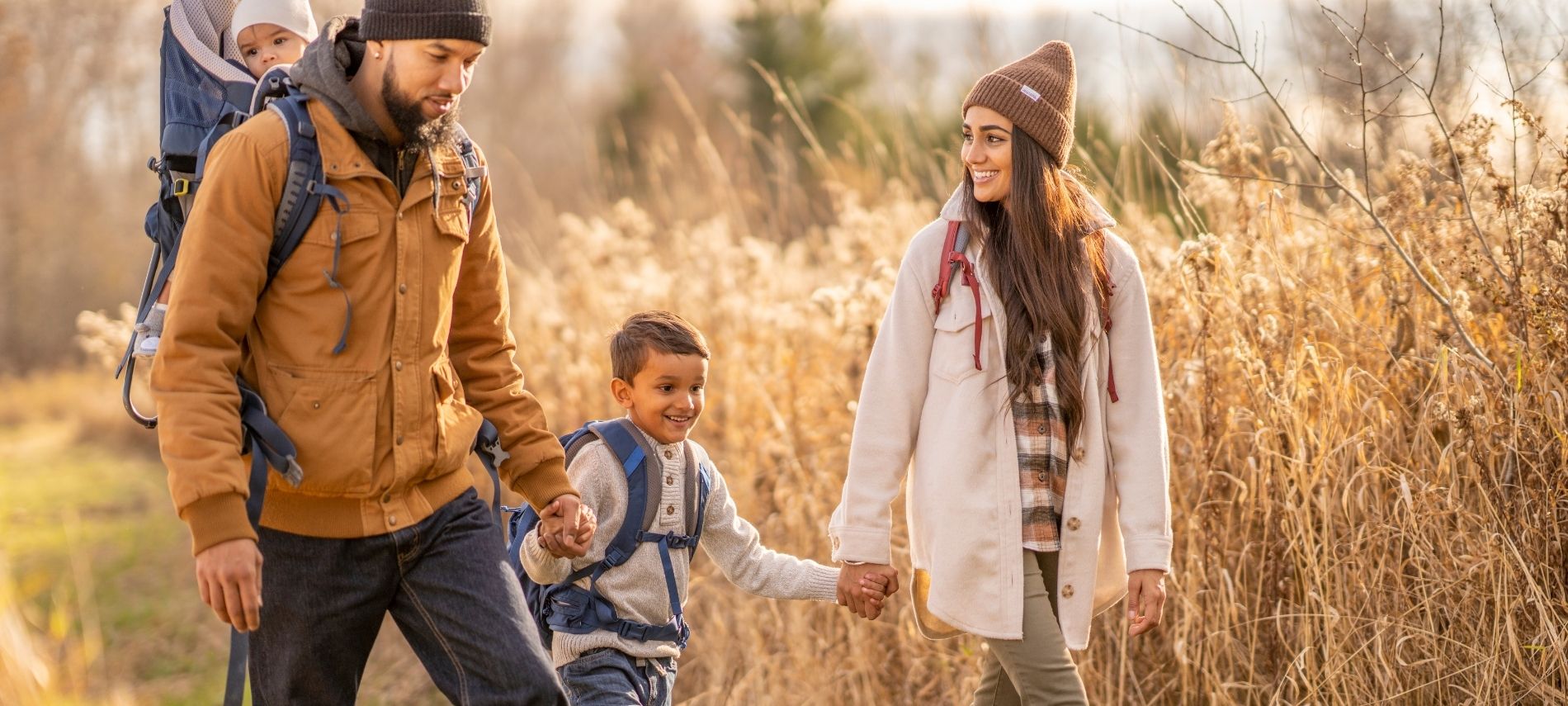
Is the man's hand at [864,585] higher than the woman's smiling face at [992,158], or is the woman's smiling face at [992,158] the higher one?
the woman's smiling face at [992,158]

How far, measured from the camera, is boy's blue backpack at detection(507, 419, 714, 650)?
127 inches

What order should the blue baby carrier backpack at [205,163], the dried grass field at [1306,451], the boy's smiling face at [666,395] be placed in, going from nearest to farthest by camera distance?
1. the blue baby carrier backpack at [205,163]
2. the boy's smiling face at [666,395]
3. the dried grass field at [1306,451]

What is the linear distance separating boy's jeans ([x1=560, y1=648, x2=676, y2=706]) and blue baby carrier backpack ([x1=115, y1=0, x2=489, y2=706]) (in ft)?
1.32

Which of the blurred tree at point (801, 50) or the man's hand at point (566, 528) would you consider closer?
the man's hand at point (566, 528)

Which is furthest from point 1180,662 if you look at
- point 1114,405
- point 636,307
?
point 636,307

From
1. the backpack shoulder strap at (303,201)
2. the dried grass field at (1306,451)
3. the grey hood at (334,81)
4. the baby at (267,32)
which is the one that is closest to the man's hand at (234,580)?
the backpack shoulder strap at (303,201)

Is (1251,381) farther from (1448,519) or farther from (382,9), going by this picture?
(382,9)

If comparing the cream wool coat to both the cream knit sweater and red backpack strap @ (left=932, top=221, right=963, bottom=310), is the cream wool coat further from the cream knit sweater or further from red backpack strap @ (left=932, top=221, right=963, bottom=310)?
the cream knit sweater

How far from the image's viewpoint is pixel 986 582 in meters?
3.15

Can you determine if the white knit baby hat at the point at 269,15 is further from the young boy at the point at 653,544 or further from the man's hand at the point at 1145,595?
the man's hand at the point at 1145,595

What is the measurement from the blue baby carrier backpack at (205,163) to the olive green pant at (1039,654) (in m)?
1.16

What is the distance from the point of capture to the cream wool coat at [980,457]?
3.16m

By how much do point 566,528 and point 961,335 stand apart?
97 cm

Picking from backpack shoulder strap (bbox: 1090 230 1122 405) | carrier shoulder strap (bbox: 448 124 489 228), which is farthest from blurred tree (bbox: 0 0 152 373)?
backpack shoulder strap (bbox: 1090 230 1122 405)
